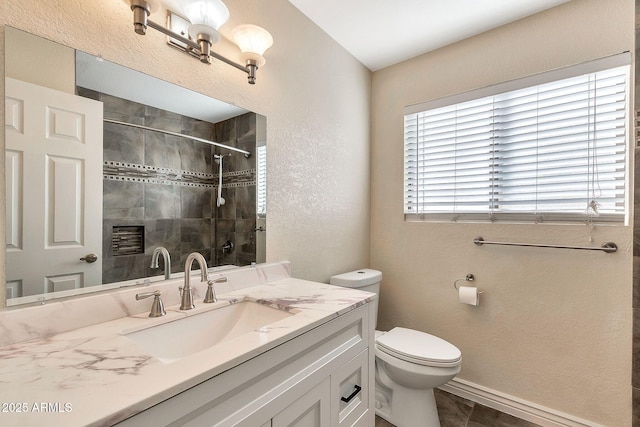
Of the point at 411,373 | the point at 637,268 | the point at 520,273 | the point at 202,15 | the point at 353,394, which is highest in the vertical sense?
the point at 202,15

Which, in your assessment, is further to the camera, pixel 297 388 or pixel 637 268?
pixel 637 268

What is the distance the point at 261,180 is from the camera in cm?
145

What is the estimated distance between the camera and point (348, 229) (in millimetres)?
2076

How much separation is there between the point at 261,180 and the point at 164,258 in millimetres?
573

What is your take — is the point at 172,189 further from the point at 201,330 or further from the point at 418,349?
the point at 418,349

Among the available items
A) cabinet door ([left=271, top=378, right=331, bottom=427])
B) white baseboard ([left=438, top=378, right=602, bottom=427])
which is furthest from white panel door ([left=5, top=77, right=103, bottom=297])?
white baseboard ([left=438, top=378, right=602, bottom=427])

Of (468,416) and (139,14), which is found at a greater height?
(139,14)

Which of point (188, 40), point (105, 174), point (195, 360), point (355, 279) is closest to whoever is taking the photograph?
point (195, 360)

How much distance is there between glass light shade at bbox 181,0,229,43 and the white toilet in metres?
1.71

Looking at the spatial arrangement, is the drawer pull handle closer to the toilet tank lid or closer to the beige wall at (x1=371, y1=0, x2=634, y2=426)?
the toilet tank lid

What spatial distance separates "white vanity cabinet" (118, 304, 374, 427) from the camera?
604 millimetres

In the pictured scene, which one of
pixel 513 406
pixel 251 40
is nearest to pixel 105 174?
pixel 251 40

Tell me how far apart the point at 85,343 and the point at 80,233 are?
13.9 inches

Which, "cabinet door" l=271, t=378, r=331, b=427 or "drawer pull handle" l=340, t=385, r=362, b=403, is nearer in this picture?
"cabinet door" l=271, t=378, r=331, b=427
